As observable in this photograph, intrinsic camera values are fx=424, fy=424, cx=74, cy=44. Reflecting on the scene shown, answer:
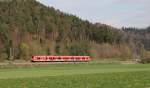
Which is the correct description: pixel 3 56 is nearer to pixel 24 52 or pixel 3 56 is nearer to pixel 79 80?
pixel 24 52

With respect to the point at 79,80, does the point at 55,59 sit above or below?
below

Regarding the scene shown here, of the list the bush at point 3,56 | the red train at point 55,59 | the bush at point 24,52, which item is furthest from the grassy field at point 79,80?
the bush at point 24,52

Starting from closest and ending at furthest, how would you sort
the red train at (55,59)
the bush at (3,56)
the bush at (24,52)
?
1. the red train at (55,59)
2. the bush at (3,56)
3. the bush at (24,52)

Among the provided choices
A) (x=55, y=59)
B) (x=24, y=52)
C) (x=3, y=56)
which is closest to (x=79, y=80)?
(x=55, y=59)

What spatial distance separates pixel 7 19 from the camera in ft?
603

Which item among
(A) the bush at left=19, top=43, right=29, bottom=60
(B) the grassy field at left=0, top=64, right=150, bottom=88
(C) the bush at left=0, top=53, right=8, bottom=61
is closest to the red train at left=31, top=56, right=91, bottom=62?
(C) the bush at left=0, top=53, right=8, bottom=61

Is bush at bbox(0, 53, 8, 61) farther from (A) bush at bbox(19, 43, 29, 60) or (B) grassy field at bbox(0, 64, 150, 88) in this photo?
(B) grassy field at bbox(0, 64, 150, 88)

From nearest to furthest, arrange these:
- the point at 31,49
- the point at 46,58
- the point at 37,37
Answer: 1. the point at 46,58
2. the point at 31,49
3. the point at 37,37

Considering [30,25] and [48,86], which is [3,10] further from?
[48,86]

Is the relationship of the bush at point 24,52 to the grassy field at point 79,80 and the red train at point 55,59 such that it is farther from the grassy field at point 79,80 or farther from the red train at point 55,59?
the grassy field at point 79,80

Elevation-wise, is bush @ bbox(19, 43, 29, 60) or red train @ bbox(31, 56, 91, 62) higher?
bush @ bbox(19, 43, 29, 60)

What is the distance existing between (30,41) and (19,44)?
17.5 m

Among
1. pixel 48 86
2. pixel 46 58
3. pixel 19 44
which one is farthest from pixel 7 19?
pixel 48 86

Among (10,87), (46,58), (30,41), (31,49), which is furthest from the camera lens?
(30,41)
